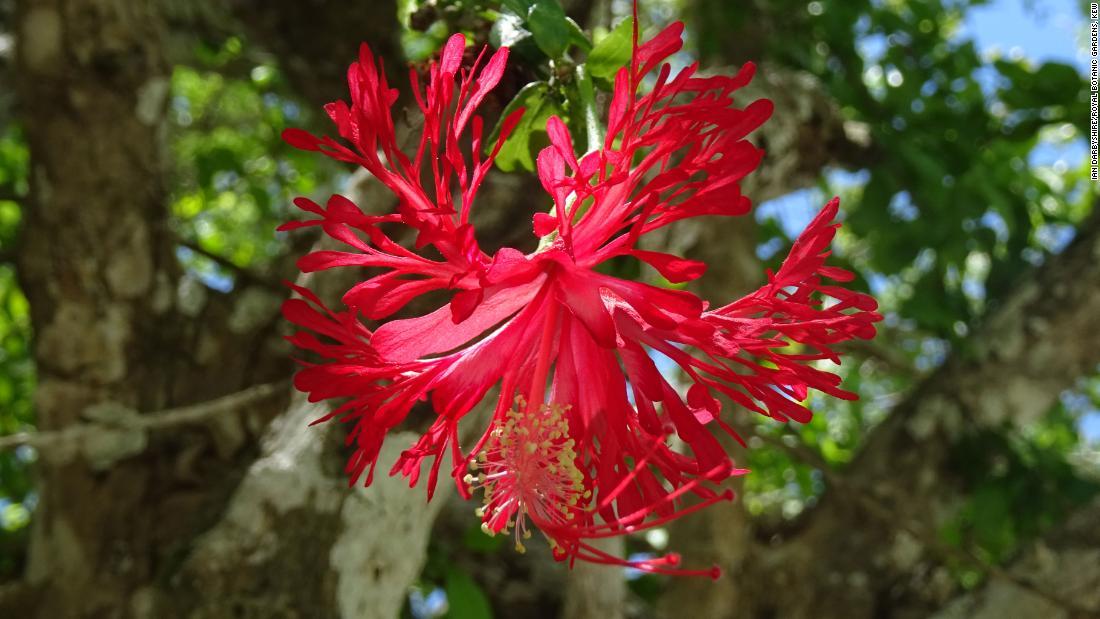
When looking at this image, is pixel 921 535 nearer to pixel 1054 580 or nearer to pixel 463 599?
pixel 1054 580

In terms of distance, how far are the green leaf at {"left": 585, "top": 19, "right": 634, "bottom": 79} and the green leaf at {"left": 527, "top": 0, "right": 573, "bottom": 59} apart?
0.03 m

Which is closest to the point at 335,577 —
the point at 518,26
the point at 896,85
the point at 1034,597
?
the point at 518,26

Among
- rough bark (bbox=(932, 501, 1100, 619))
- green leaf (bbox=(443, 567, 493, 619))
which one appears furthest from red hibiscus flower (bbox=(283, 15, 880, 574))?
rough bark (bbox=(932, 501, 1100, 619))

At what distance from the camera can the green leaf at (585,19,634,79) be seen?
0.84 m

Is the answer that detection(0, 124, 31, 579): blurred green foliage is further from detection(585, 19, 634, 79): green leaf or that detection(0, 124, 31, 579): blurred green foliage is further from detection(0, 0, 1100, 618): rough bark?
detection(585, 19, 634, 79): green leaf

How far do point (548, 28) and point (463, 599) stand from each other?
3.64 feet

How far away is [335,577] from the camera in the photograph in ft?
3.94

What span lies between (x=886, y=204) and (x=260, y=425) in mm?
1320

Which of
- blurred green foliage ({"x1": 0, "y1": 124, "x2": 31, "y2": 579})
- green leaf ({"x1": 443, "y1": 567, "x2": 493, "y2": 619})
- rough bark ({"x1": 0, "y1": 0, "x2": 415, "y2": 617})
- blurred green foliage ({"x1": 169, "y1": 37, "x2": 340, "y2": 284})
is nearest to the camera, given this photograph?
rough bark ({"x1": 0, "y1": 0, "x2": 415, "y2": 617})

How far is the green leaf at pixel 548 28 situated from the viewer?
0.85 metres

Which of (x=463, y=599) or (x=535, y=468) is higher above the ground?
(x=535, y=468)

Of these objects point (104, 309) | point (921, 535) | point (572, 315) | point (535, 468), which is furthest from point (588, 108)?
point (921, 535)

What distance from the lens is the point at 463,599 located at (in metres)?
1.71

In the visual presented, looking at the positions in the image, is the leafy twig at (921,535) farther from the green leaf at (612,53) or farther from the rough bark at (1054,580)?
the green leaf at (612,53)
